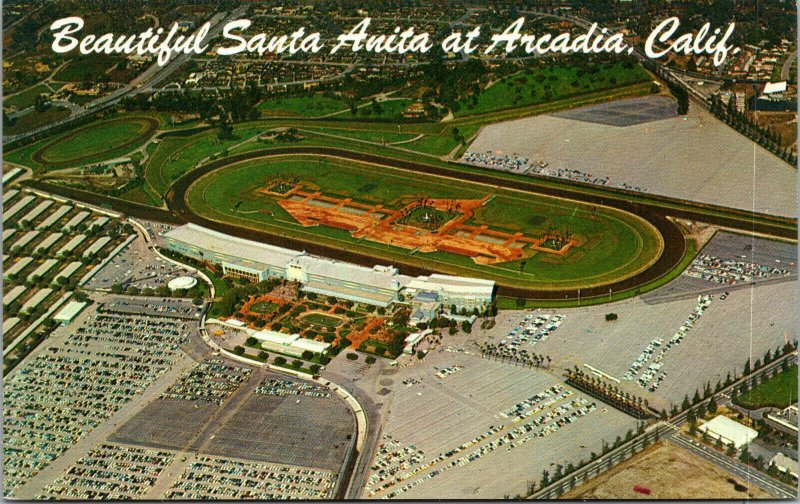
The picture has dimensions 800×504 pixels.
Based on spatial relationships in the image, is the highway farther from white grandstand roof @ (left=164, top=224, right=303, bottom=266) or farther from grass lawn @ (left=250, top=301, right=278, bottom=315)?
white grandstand roof @ (left=164, top=224, right=303, bottom=266)

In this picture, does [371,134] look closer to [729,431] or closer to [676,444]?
[676,444]

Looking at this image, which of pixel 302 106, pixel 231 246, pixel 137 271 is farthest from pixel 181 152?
pixel 231 246

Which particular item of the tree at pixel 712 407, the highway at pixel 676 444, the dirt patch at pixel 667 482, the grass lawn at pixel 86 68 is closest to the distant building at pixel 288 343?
the highway at pixel 676 444

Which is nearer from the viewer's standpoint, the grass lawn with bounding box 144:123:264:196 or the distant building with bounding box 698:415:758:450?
the distant building with bounding box 698:415:758:450

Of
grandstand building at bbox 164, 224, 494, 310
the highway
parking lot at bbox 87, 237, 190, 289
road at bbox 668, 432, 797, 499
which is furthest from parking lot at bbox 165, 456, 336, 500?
parking lot at bbox 87, 237, 190, 289

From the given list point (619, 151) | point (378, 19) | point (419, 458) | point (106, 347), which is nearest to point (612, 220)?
point (619, 151)

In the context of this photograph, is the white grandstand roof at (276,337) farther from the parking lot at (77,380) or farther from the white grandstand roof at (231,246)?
the white grandstand roof at (231,246)

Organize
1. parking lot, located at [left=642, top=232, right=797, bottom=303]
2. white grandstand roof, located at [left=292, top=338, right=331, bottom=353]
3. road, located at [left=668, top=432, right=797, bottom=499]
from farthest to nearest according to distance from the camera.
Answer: parking lot, located at [left=642, top=232, right=797, bottom=303] < white grandstand roof, located at [left=292, top=338, right=331, bottom=353] < road, located at [left=668, top=432, right=797, bottom=499]
